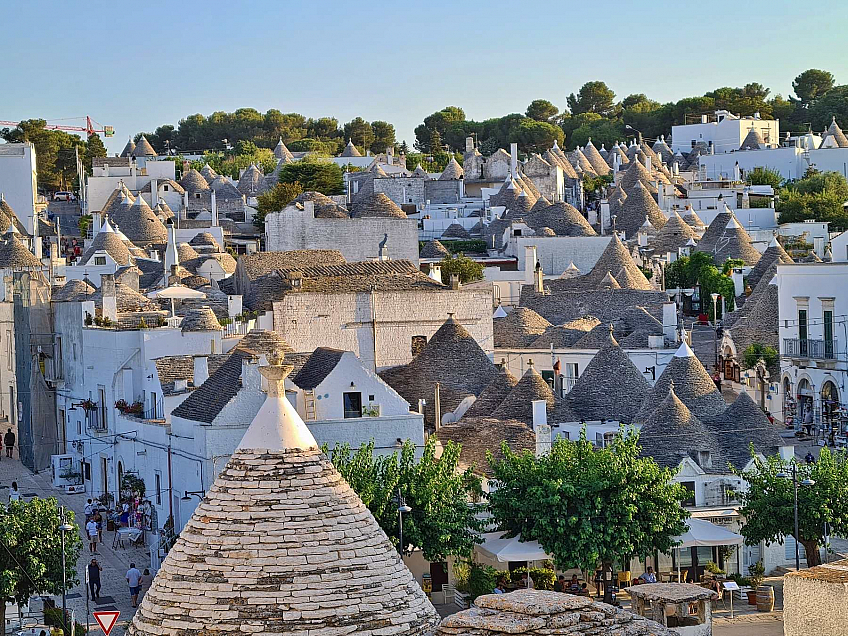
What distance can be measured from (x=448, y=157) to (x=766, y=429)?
304ft

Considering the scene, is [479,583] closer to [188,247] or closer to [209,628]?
[209,628]

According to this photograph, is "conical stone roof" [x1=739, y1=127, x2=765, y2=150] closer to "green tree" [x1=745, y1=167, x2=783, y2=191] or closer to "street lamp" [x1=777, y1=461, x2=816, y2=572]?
"green tree" [x1=745, y1=167, x2=783, y2=191]

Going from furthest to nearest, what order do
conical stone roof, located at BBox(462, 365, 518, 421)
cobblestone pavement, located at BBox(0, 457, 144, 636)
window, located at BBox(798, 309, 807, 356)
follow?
1. window, located at BBox(798, 309, 807, 356)
2. conical stone roof, located at BBox(462, 365, 518, 421)
3. cobblestone pavement, located at BBox(0, 457, 144, 636)

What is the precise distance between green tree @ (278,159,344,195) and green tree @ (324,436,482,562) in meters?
57.2

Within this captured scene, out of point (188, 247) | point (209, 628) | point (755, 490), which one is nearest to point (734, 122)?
point (188, 247)

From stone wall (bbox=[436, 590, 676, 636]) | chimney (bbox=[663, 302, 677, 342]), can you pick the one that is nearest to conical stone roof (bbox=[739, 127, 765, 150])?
chimney (bbox=[663, 302, 677, 342])

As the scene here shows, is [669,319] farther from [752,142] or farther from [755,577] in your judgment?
[752,142]

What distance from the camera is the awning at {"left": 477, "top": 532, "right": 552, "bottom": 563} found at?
33.1 m

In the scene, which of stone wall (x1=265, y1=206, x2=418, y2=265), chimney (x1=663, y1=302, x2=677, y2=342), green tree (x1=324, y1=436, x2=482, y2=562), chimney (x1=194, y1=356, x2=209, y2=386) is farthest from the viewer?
stone wall (x1=265, y1=206, x2=418, y2=265)

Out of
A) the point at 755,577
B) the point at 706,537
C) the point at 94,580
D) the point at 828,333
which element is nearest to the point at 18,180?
the point at 828,333

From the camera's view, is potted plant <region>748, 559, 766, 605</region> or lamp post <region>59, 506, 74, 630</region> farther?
potted plant <region>748, 559, 766, 605</region>

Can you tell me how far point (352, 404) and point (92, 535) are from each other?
6631mm

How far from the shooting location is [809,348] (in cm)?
5112

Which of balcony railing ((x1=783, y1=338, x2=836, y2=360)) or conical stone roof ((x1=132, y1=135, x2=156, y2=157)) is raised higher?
conical stone roof ((x1=132, y1=135, x2=156, y2=157))
